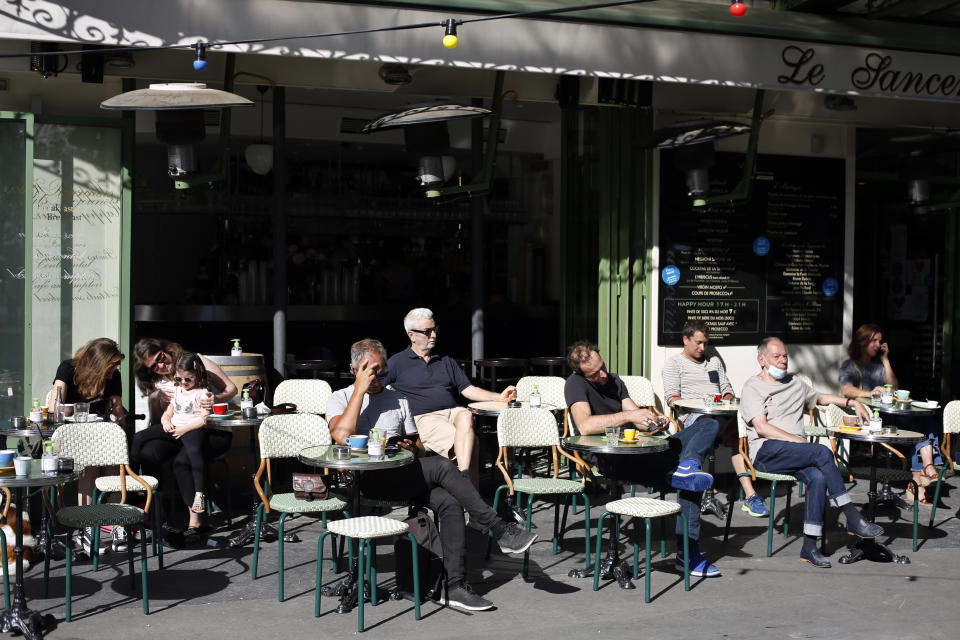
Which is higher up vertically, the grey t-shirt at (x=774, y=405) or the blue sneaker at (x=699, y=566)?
the grey t-shirt at (x=774, y=405)

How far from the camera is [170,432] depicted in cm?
695

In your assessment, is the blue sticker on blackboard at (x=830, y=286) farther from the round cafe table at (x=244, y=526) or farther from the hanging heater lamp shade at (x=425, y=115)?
the round cafe table at (x=244, y=526)

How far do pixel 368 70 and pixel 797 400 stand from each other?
157 inches

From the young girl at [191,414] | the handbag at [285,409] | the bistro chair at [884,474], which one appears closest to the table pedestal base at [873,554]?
the bistro chair at [884,474]

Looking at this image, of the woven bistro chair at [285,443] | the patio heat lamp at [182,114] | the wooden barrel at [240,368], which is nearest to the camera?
the woven bistro chair at [285,443]

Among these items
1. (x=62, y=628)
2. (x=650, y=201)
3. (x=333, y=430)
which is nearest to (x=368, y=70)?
(x=650, y=201)

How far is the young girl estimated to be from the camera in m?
6.86

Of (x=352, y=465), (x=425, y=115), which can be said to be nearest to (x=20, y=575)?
(x=352, y=465)

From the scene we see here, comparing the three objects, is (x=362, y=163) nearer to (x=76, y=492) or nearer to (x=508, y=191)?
(x=508, y=191)

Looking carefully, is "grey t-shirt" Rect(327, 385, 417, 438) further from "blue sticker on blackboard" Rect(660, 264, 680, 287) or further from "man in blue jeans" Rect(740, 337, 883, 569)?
"blue sticker on blackboard" Rect(660, 264, 680, 287)

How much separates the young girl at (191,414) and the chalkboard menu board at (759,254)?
3.83 m

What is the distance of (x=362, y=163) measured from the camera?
10.4 metres

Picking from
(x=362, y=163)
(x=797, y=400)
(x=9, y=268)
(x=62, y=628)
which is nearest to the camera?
(x=62, y=628)

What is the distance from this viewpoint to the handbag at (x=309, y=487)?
18.8 ft
